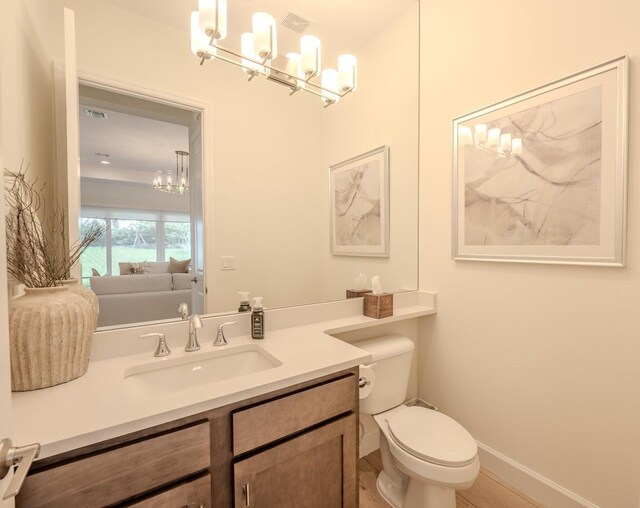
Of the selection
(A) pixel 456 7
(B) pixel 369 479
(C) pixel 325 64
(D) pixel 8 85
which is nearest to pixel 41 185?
(D) pixel 8 85

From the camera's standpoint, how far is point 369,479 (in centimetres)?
168

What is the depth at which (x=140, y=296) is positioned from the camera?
125 centimetres

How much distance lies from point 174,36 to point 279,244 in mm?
1027

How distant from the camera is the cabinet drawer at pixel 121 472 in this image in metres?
0.66

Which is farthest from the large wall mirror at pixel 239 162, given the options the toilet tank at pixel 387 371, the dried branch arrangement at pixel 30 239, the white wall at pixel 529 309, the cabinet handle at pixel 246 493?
the cabinet handle at pixel 246 493

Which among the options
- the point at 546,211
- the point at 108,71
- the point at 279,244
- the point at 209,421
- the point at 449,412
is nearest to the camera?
the point at 209,421

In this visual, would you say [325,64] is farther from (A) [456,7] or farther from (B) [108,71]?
(B) [108,71]

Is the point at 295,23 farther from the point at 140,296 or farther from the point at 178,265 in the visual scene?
the point at 140,296

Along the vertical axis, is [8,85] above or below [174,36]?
below

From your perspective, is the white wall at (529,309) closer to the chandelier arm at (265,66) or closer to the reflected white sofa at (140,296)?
the chandelier arm at (265,66)

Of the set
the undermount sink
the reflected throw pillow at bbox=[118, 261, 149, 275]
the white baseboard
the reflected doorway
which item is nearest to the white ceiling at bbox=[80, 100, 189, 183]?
the reflected doorway

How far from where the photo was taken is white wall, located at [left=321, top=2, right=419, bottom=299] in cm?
194

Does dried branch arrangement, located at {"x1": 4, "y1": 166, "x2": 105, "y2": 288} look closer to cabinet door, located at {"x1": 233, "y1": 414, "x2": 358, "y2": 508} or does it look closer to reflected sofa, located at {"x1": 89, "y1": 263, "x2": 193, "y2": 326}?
reflected sofa, located at {"x1": 89, "y1": 263, "x2": 193, "y2": 326}

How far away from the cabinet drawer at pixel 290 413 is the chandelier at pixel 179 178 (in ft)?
3.18
